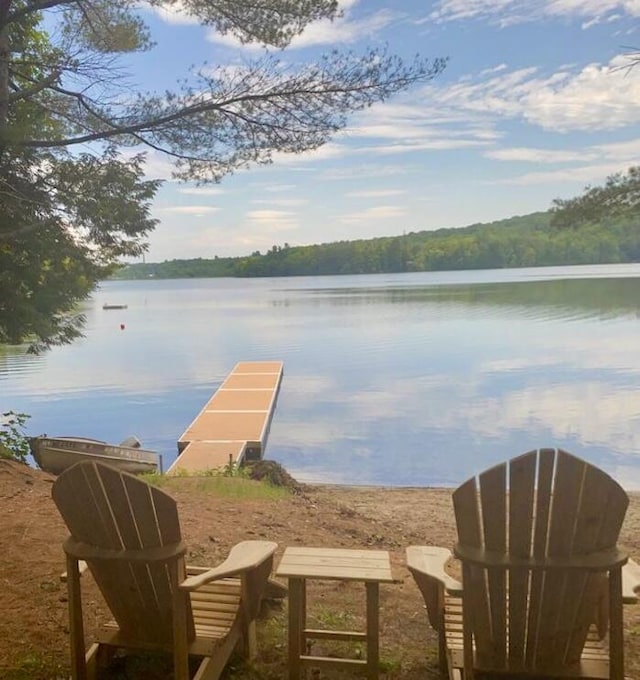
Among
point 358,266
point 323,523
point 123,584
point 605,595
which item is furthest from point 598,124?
point 358,266

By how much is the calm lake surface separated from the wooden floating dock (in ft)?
1.46

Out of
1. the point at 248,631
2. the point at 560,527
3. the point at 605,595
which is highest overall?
the point at 560,527

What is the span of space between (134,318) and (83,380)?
28.5 m

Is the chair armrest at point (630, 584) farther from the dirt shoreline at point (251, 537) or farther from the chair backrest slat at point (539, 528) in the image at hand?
the dirt shoreline at point (251, 537)

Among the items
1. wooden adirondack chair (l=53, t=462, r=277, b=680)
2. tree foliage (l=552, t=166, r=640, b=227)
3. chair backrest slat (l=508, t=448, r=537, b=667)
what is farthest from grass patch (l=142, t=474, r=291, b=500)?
chair backrest slat (l=508, t=448, r=537, b=667)

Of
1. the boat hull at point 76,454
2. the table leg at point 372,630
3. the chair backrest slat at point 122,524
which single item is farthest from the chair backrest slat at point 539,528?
the boat hull at point 76,454

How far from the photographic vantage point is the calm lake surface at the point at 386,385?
11594mm

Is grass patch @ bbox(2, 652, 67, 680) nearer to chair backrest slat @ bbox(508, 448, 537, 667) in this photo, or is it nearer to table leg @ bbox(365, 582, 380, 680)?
table leg @ bbox(365, 582, 380, 680)

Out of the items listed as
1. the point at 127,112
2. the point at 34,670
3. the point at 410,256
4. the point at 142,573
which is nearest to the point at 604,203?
the point at 127,112

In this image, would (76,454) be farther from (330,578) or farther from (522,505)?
(522,505)

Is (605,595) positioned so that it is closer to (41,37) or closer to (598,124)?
(41,37)

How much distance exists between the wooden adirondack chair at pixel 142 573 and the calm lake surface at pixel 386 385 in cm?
508

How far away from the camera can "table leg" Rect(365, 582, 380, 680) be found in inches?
80.6

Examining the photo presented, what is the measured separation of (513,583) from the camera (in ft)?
6.10
